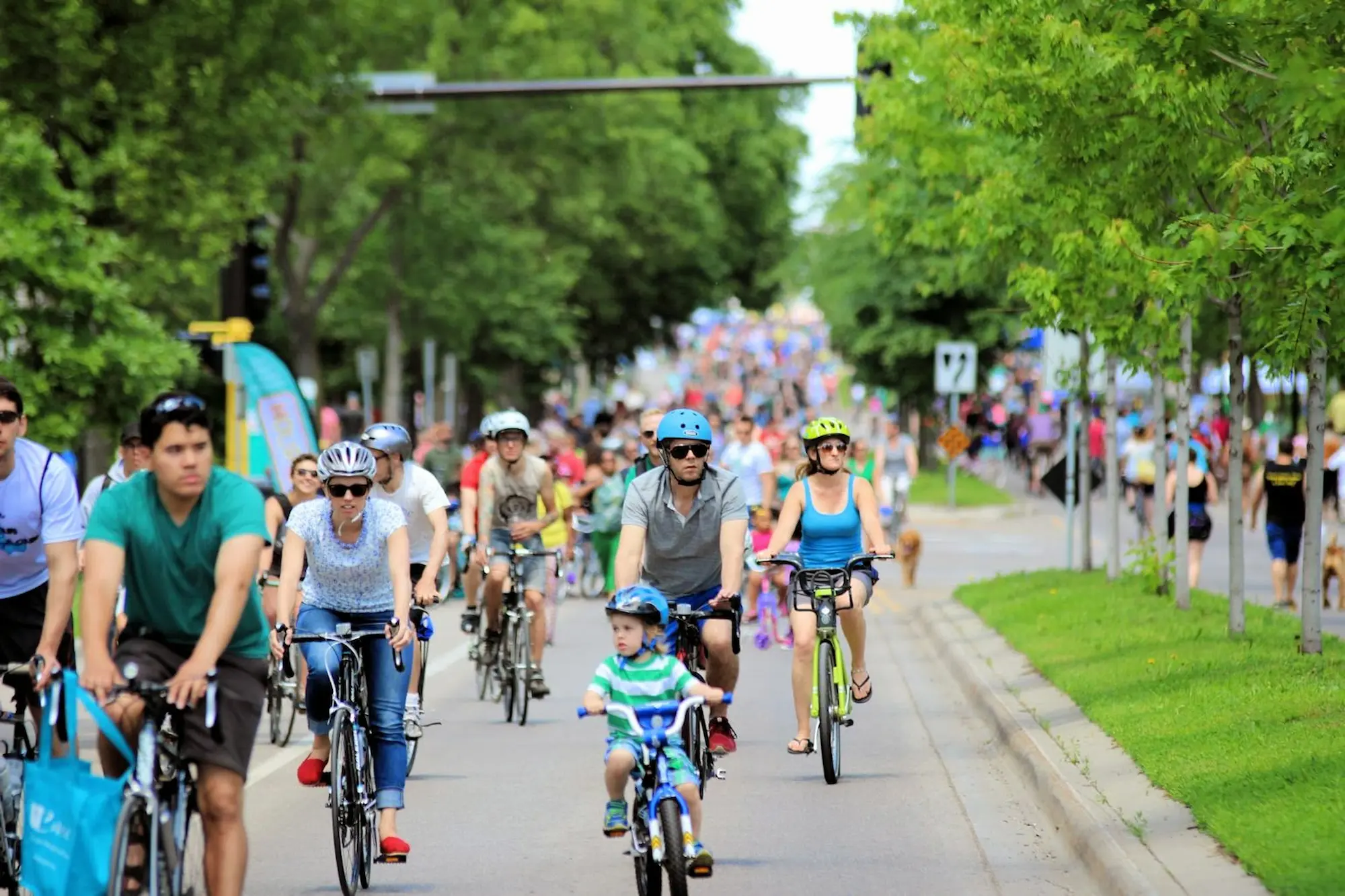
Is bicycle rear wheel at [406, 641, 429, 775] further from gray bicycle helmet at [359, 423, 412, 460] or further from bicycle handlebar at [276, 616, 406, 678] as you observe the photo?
bicycle handlebar at [276, 616, 406, 678]

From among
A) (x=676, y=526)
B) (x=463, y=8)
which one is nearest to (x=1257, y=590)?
(x=676, y=526)

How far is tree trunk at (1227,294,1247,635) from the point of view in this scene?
48.4ft

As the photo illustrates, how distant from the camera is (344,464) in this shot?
8312 mm

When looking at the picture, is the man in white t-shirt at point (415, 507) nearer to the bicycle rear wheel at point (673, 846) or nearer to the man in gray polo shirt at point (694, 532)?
the man in gray polo shirt at point (694, 532)

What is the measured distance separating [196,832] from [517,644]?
701 cm

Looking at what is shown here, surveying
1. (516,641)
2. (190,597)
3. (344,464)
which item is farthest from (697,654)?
(190,597)

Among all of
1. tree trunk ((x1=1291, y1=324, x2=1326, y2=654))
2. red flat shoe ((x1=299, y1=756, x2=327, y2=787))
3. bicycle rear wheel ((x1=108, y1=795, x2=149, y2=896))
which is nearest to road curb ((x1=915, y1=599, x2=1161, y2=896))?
tree trunk ((x1=1291, y1=324, x2=1326, y2=654))

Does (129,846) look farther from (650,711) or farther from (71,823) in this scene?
(650,711)

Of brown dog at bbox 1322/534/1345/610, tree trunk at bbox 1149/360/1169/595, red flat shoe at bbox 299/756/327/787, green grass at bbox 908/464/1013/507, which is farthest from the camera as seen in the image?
green grass at bbox 908/464/1013/507

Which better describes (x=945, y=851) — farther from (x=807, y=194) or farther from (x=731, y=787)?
(x=807, y=194)

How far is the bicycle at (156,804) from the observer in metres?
6.07

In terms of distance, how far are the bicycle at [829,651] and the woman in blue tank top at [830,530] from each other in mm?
52

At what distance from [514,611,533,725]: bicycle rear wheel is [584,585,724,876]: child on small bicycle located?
19.6ft

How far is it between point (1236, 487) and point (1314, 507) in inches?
65.3
